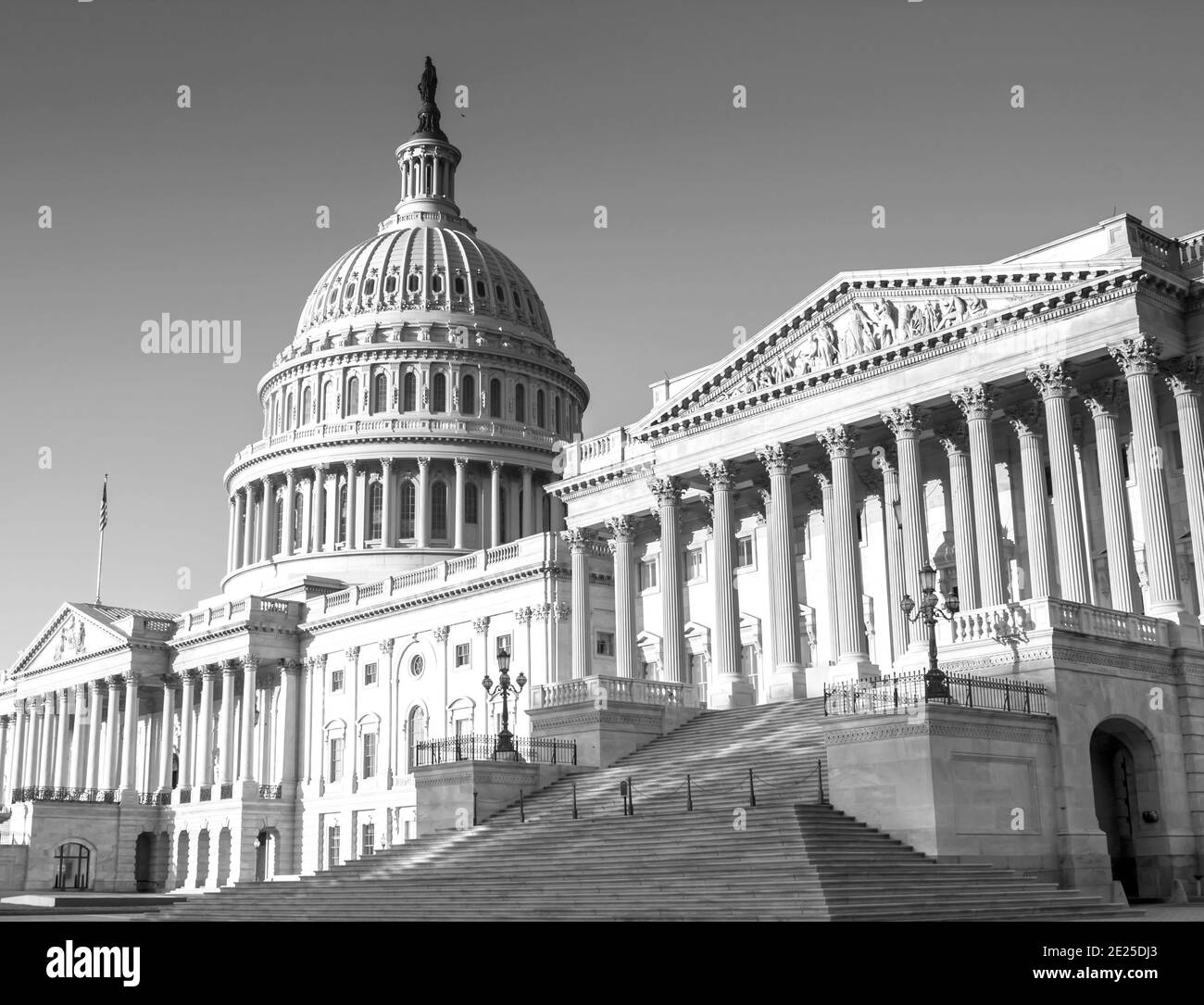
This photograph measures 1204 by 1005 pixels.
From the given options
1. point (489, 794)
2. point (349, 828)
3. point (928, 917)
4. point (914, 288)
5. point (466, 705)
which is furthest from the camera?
point (349, 828)

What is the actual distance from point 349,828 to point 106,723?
93.8 ft

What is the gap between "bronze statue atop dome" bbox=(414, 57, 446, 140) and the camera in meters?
132

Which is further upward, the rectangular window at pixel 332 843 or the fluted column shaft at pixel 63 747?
the fluted column shaft at pixel 63 747

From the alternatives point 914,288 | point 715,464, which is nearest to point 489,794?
point 715,464

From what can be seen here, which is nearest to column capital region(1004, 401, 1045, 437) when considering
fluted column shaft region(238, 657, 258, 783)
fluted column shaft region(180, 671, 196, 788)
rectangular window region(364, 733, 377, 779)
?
rectangular window region(364, 733, 377, 779)

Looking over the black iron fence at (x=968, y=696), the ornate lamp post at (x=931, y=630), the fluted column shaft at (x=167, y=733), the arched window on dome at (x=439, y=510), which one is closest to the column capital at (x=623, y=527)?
the black iron fence at (x=968, y=696)

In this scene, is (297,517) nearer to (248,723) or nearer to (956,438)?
(248,723)

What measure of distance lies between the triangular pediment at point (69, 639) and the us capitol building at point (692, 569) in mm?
318

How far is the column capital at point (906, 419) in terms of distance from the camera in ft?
164

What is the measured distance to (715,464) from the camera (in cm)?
5706

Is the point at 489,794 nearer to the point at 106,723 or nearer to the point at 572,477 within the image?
the point at 572,477

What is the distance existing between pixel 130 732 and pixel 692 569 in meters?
47.3

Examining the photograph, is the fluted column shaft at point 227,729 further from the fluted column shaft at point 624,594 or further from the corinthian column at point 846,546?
the corinthian column at point 846,546

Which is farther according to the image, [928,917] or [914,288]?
[914,288]
